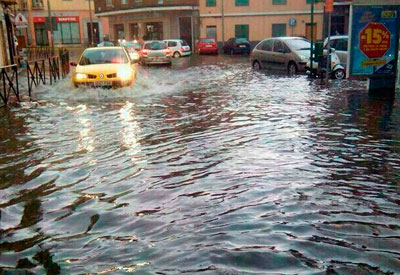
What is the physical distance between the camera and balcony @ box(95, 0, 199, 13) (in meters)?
46.9

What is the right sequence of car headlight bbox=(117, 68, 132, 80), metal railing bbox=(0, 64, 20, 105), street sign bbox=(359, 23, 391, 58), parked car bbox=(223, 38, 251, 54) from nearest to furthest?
metal railing bbox=(0, 64, 20, 105), street sign bbox=(359, 23, 391, 58), car headlight bbox=(117, 68, 132, 80), parked car bbox=(223, 38, 251, 54)

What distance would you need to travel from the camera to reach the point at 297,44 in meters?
19.2

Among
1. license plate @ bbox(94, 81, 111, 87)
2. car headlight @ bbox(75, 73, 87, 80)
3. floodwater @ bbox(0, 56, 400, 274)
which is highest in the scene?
car headlight @ bbox(75, 73, 87, 80)

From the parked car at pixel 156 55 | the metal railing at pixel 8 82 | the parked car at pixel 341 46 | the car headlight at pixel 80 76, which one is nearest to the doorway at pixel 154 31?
the parked car at pixel 156 55

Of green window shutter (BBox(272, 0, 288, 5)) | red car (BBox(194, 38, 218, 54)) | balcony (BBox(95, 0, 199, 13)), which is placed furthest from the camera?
balcony (BBox(95, 0, 199, 13))

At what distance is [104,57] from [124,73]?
1338 millimetres

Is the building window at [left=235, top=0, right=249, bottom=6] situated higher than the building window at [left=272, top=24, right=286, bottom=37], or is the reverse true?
the building window at [left=235, top=0, right=249, bottom=6]

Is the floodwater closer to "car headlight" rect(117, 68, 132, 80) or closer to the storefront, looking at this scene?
"car headlight" rect(117, 68, 132, 80)

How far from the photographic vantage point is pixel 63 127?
9.26 m

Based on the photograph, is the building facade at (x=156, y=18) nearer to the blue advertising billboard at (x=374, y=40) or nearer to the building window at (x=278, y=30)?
the building window at (x=278, y=30)

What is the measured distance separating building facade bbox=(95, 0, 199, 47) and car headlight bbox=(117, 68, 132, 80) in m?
34.5

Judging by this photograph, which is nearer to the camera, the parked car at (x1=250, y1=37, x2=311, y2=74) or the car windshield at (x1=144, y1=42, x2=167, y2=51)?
the parked car at (x1=250, y1=37, x2=311, y2=74)

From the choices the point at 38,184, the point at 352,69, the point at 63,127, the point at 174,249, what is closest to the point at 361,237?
the point at 174,249

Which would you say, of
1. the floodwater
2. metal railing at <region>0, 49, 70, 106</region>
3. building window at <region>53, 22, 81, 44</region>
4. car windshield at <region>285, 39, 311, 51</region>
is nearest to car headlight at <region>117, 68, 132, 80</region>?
metal railing at <region>0, 49, 70, 106</region>
